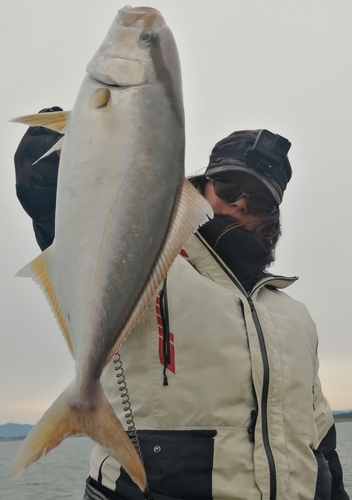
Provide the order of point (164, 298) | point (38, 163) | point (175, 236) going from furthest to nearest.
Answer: point (164, 298)
point (38, 163)
point (175, 236)

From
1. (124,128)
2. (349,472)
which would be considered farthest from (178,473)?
(349,472)

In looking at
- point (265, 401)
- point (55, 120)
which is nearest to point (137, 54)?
point (55, 120)

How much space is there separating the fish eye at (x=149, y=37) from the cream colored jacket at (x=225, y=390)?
1.29m

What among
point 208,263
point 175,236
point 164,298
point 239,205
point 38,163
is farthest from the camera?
point 239,205

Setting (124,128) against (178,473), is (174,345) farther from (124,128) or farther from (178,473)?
(124,128)

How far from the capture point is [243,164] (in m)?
3.95

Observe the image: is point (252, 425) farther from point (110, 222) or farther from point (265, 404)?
point (110, 222)

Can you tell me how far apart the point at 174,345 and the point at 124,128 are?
4.18 feet

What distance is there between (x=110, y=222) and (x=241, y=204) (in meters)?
2.10

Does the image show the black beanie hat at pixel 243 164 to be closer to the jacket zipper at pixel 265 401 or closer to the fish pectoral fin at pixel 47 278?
the jacket zipper at pixel 265 401

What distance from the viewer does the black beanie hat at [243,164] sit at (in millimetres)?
3924

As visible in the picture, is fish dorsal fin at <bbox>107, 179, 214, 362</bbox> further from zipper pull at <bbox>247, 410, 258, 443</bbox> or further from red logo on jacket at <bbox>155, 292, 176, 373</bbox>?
zipper pull at <bbox>247, 410, 258, 443</bbox>

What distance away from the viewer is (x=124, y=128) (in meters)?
1.95

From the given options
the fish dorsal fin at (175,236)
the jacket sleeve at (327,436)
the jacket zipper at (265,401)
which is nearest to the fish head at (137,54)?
the fish dorsal fin at (175,236)
